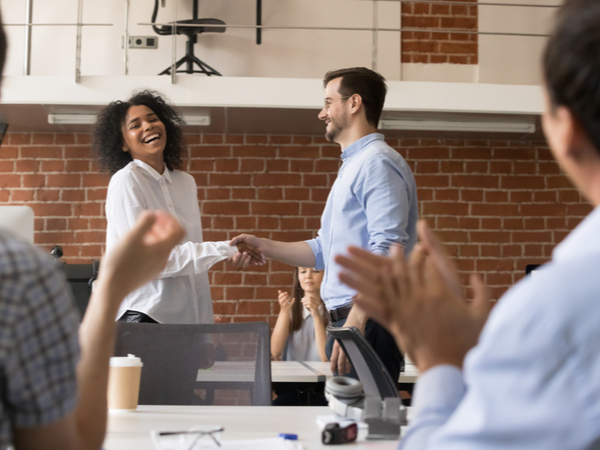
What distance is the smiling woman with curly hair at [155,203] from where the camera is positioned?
2.05 meters

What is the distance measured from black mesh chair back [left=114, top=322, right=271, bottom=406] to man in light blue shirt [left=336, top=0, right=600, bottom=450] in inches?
39.3

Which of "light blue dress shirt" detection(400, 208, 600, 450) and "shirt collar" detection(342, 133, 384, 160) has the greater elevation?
"shirt collar" detection(342, 133, 384, 160)

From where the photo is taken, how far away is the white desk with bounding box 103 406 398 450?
1005mm

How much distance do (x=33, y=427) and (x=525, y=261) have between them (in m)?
4.26

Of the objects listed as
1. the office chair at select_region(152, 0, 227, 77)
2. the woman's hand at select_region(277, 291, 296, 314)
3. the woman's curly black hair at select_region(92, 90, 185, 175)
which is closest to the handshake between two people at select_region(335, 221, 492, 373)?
the woman's curly black hair at select_region(92, 90, 185, 175)

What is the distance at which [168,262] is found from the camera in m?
2.05

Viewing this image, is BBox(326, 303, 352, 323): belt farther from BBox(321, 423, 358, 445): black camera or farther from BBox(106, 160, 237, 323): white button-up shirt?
BBox(321, 423, 358, 445): black camera

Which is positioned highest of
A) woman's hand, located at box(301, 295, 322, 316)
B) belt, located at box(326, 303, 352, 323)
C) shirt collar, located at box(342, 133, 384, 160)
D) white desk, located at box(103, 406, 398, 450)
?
shirt collar, located at box(342, 133, 384, 160)

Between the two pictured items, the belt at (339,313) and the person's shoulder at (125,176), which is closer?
the belt at (339,313)

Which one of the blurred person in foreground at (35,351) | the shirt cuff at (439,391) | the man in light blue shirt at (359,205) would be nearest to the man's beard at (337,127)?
the man in light blue shirt at (359,205)

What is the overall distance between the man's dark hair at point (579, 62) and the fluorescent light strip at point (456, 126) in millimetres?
3345

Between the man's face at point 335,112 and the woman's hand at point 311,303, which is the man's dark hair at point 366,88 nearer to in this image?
the man's face at point 335,112

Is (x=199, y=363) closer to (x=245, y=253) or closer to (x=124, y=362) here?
(x=124, y=362)

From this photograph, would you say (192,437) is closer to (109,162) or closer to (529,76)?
(109,162)
